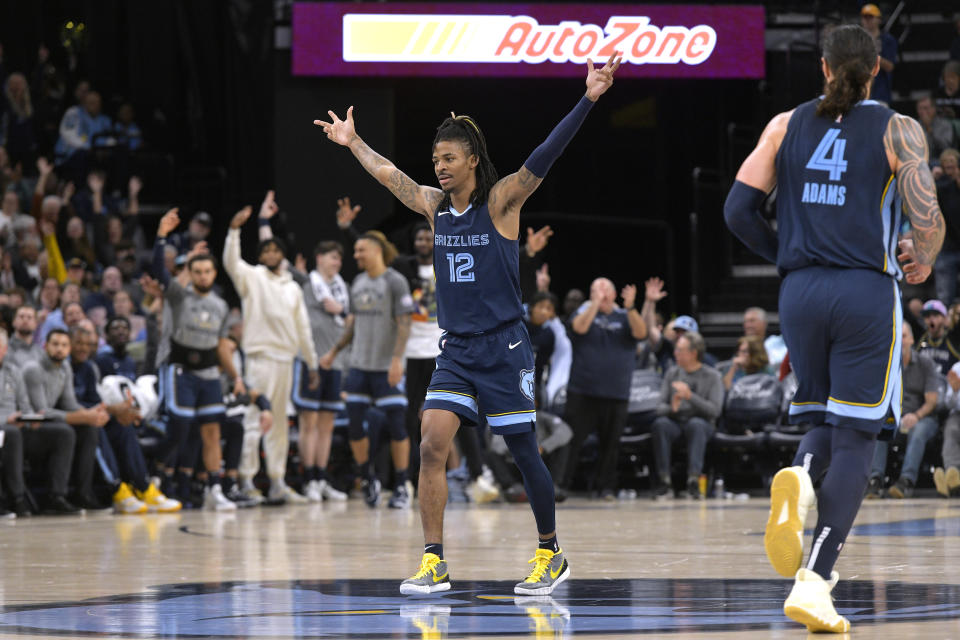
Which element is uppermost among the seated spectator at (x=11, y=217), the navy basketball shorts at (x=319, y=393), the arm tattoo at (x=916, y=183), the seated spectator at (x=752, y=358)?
the seated spectator at (x=11, y=217)

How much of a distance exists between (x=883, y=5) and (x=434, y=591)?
15.7m

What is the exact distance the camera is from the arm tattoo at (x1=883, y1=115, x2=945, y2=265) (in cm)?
457

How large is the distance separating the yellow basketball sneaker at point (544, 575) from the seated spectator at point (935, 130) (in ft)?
39.6

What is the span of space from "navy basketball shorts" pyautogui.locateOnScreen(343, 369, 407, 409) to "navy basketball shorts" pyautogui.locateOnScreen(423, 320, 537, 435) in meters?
5.89

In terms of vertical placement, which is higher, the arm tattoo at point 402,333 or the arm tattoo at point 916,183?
the arm tattoo at point 916,183

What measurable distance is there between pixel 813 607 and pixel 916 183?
1377 millimetres

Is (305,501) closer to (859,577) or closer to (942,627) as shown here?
(859,577)

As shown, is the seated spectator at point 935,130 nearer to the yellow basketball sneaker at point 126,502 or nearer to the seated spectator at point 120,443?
the seated spectator at point 120,443

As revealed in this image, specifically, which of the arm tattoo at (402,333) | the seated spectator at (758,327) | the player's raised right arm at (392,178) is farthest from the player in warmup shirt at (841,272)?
the seated spectator at (758,327)

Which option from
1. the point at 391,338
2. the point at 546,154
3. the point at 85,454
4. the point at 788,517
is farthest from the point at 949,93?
the point at 788,517

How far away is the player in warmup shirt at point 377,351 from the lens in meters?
11.6

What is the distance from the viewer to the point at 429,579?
18.1ft

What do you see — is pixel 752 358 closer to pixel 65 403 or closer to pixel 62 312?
pixel 65 403

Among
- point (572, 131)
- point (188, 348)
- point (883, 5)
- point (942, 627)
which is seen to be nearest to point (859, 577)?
point (942, 627)
